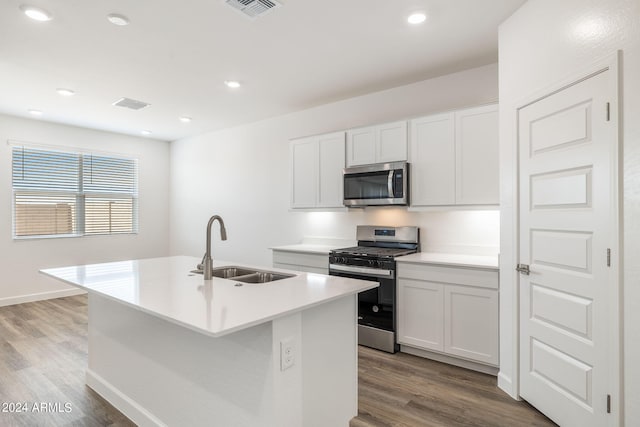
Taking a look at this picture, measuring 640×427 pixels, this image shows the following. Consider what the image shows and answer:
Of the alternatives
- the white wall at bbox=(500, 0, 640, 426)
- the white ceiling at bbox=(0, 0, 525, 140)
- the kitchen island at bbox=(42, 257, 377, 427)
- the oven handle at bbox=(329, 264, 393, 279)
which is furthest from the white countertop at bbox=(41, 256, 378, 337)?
the white ceiling at bbox=(0, 0, 525, 140)

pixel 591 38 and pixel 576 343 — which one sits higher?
pixel 591 38

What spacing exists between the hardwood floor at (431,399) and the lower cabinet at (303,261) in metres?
1.08

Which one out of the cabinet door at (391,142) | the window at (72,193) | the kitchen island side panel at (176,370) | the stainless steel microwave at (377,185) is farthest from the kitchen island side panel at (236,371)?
the window at (72,193)

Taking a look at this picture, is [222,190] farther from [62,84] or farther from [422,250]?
[422,250]

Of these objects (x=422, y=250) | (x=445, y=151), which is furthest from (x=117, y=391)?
(x=445, y=151)

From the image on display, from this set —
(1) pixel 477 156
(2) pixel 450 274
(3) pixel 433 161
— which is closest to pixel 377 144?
(3) pixel 433 161

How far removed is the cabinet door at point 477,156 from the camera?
2.94m

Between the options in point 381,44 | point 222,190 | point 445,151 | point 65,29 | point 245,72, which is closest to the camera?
point 65,29

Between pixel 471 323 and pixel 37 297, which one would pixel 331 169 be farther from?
pixel 37 297

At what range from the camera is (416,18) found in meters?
2.52

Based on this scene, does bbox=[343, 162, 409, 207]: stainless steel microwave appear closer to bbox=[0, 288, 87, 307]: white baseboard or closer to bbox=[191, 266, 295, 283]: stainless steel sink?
bbox=[191, 266, 295, 283]: stainless steel sink

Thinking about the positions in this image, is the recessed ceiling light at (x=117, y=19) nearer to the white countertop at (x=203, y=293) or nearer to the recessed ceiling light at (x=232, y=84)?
the recessed ceiling light at (x=232, y=84)

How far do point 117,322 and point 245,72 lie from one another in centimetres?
243

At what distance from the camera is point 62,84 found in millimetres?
3756
